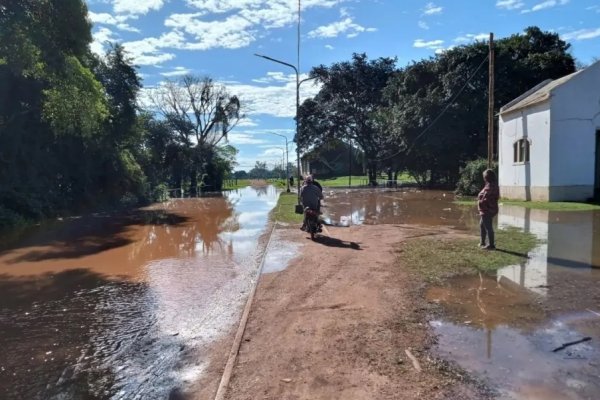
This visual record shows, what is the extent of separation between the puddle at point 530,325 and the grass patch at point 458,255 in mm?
401

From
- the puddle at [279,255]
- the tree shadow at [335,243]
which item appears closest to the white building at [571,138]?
the tree shadow at [335,243]

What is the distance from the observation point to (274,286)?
8.39 metres

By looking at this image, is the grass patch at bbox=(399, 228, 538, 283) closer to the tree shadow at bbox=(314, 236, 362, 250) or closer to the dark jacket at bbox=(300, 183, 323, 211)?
the tree shadow at bbox=(314, 236, 362, 250)

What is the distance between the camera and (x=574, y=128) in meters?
22.6

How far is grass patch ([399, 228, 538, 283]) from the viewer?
344 inches

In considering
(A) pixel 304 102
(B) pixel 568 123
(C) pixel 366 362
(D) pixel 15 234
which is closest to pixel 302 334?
(C) pixel 366 362

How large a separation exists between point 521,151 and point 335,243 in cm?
1691

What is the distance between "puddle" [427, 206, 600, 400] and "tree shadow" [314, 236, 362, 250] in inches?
165

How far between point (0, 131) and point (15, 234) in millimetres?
6897

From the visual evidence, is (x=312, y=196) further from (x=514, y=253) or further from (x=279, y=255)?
(x=514, y=253)

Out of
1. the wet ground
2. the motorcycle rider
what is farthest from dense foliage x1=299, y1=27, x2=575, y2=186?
the motorcycle rider

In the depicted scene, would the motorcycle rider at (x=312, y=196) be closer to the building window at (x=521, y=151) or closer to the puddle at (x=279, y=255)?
the puddle at (x=279, y=255)

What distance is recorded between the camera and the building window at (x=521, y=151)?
24797 mm

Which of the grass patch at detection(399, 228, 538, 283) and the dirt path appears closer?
the dirt path
